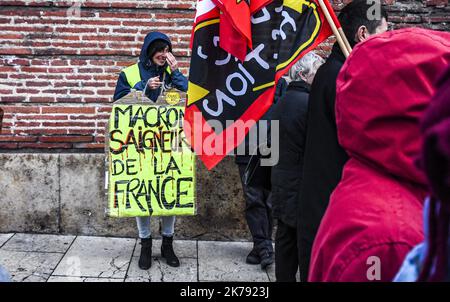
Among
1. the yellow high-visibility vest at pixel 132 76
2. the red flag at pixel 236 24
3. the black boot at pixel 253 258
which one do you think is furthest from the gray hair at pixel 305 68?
the black boot at pixel 253 258

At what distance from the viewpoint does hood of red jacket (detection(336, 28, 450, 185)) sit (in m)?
1.39

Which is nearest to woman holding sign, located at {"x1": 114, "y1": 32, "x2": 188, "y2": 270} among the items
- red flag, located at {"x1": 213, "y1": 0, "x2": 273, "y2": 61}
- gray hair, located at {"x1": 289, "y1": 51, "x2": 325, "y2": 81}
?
gray hair, located at {"x1": 289, "y1": 51, "x2": 325, "y2": 81}

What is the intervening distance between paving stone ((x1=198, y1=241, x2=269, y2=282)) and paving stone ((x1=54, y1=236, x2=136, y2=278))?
690 millimetres

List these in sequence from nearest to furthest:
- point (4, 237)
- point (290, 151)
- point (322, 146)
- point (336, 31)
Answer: point (322, 146) < point (336, 31) < point (290, 151) < point (4, 237)

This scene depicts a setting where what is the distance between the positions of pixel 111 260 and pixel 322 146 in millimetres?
3203

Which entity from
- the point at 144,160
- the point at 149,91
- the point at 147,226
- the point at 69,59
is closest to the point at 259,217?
the point at 147,226

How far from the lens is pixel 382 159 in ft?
4.78

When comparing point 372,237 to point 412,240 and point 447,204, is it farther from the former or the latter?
point 447,204

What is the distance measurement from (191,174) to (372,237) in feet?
12.6

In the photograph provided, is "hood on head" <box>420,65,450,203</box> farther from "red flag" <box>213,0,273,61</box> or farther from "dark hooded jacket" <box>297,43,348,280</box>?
"red flag" <box>213,0,273,61</box>

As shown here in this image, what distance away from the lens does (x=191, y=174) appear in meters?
5.19

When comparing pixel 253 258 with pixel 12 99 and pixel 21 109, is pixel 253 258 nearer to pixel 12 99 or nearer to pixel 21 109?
pixel 21 109
